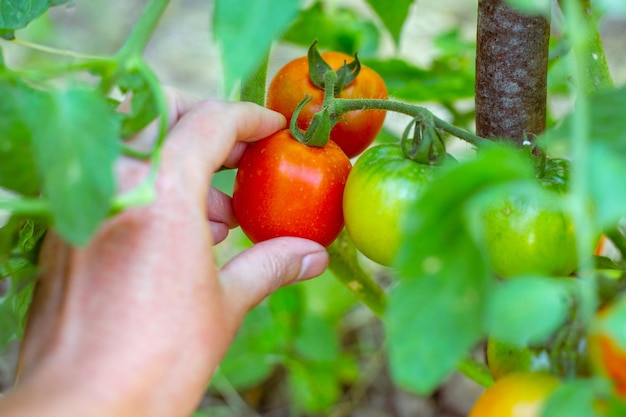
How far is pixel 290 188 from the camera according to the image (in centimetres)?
70

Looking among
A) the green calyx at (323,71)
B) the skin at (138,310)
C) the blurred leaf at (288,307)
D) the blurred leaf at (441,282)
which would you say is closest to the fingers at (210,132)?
the skin at (138,310)

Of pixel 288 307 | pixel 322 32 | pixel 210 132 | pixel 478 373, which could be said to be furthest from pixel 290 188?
pixel 288 307

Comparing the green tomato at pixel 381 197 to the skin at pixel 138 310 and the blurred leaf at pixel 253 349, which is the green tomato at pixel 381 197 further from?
the blurred leaf at pixel 253 349

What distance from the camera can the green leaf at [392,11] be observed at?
876 millimetres

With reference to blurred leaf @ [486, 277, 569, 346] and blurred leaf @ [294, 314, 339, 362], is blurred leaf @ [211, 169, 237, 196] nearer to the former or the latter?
blurred leaf @ [294, 314, 339, 362]

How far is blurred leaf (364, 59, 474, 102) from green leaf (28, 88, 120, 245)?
0.62m

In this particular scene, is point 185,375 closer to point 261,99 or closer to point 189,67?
point 261,99

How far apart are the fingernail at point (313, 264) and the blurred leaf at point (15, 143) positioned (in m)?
0.27

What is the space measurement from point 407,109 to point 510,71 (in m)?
0.15

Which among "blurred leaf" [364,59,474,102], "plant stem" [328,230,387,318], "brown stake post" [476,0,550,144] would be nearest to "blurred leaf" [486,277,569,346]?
"brown stake post" [476,0,550,144]

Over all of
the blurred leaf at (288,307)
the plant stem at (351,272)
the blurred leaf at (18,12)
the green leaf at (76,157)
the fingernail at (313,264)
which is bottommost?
the blurred leaf at (288,307)

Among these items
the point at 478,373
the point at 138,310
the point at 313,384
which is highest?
the point at 138,310

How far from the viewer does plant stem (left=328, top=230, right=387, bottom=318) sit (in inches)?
34.1

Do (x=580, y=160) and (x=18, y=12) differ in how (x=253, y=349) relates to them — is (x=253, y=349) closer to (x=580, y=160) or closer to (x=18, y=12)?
(x=18, y=12)
